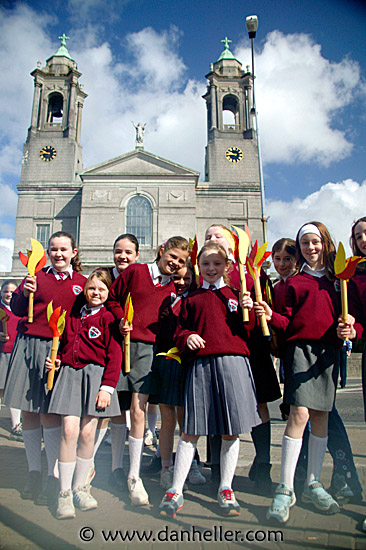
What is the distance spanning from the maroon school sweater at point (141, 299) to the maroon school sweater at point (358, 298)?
157 cm

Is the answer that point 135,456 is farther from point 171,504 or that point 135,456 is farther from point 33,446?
point 33,446

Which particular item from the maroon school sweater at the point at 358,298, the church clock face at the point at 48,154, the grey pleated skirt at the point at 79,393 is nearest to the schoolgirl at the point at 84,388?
the grey pleated skirt at the point at 79,393

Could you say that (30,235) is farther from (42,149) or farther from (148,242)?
(148,242)

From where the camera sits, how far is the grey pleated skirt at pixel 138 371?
133 inches

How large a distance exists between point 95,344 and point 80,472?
39.9 inches

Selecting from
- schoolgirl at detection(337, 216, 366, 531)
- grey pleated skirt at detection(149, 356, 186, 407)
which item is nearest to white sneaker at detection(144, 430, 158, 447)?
grey pleated skirt at detection(149, 356, 186, 407)

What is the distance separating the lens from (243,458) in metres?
4.40

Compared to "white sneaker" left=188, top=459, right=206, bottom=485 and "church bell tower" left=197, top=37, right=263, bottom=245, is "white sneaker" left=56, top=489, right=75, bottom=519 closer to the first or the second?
"white sneaker" left=188, top=459, right=206, bottom=485

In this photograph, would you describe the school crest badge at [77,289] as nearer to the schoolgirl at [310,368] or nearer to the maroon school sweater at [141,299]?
the maroon school sweater at [141,299]

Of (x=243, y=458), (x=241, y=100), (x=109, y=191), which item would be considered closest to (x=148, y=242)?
(x=109, y=191)

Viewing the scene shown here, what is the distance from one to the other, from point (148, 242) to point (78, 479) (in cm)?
2798

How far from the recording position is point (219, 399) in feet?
9.66

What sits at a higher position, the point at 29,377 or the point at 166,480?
the point at 29,377

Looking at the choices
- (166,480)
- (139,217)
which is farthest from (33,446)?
(139,217)
